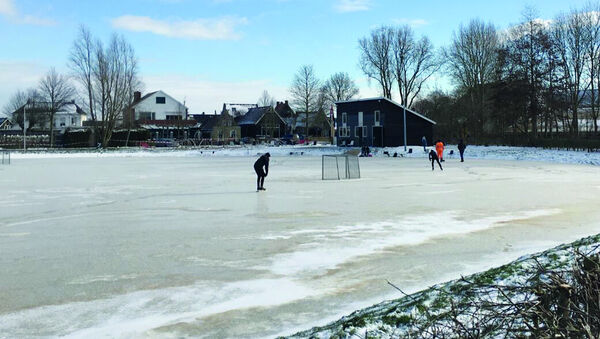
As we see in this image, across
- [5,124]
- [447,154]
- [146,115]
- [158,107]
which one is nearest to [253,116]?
[158,107]

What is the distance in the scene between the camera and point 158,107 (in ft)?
318

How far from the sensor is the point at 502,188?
60.8 feet

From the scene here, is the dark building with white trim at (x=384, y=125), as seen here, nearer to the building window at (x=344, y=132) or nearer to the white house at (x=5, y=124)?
the building window at (x=344, y=132)

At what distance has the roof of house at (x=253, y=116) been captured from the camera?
301ft

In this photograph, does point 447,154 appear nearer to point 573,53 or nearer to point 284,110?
point 573,53

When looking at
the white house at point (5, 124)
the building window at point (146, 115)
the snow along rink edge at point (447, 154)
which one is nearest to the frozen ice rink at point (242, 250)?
the snow along rink edge at point (447, 154)

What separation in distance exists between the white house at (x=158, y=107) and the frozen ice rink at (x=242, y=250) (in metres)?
80.5

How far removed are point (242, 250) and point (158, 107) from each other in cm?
9228

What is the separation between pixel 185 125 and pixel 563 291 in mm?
94989

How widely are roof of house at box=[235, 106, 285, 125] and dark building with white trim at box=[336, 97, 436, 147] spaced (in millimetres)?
31154

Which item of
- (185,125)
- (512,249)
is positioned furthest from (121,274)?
(185,125)

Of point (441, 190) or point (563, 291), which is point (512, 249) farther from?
point (441, 190)

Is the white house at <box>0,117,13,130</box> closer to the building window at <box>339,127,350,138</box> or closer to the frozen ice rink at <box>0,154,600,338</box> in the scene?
the building window at <box>339,127,350,138</box>

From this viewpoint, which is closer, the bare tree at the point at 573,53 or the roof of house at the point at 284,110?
the bare tree at the point at 573,53
